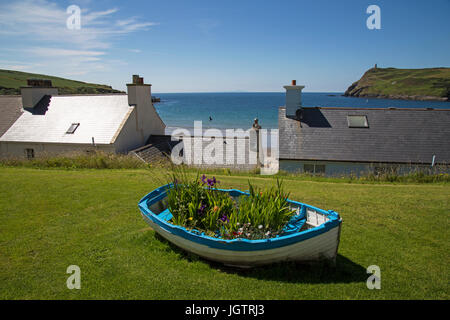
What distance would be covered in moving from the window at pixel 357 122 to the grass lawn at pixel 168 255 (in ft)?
35.4

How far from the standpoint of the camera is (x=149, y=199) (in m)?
7.16

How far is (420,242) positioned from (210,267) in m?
5.11

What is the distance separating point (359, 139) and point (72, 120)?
21.5 metres

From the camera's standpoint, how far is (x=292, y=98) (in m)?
21.7

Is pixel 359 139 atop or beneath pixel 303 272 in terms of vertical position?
atop

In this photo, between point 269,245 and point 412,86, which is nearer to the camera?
point 269,245

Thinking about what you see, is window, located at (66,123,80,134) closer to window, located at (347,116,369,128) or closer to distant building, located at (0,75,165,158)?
distant building, located at (0,75,165,158)

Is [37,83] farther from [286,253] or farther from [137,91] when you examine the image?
[286,253]

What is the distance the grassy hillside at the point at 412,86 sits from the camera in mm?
135000

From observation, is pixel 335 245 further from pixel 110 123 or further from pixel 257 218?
pixel 110 123

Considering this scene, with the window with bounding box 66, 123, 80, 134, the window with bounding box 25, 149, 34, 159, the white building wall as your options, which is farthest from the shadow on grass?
the window with bounding box 25, 149, 34, 159
